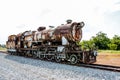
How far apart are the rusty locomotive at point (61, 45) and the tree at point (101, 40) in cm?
3330

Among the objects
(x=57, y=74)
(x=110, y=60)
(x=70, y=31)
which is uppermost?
(x=70, y=31)

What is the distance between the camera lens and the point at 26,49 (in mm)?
25703

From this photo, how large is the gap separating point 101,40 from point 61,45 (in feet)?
127

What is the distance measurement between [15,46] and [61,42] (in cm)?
1176

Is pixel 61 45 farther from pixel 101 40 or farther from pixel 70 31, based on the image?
pixel 101 40

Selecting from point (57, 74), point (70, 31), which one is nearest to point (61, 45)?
point (70, 31)

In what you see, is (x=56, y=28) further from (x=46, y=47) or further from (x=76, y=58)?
(x=76, y=58)

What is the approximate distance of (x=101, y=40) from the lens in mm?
56344

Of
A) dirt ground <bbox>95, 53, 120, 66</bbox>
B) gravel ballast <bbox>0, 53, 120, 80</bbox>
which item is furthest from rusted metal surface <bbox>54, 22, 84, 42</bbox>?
gravel ballast <bbox>0, 53, 120, 80</bbox>

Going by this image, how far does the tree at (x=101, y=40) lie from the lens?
182 feet

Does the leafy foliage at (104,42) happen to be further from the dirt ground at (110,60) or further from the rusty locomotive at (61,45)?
the rusty locomotive at (61,45)

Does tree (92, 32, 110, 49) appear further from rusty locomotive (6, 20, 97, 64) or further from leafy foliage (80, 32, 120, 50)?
rusty locomotive (6, 20, 97, 64)

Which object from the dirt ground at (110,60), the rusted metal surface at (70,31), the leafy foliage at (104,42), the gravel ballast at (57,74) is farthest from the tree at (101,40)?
the gravel ballast at (57,74)

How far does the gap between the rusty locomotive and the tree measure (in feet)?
109
